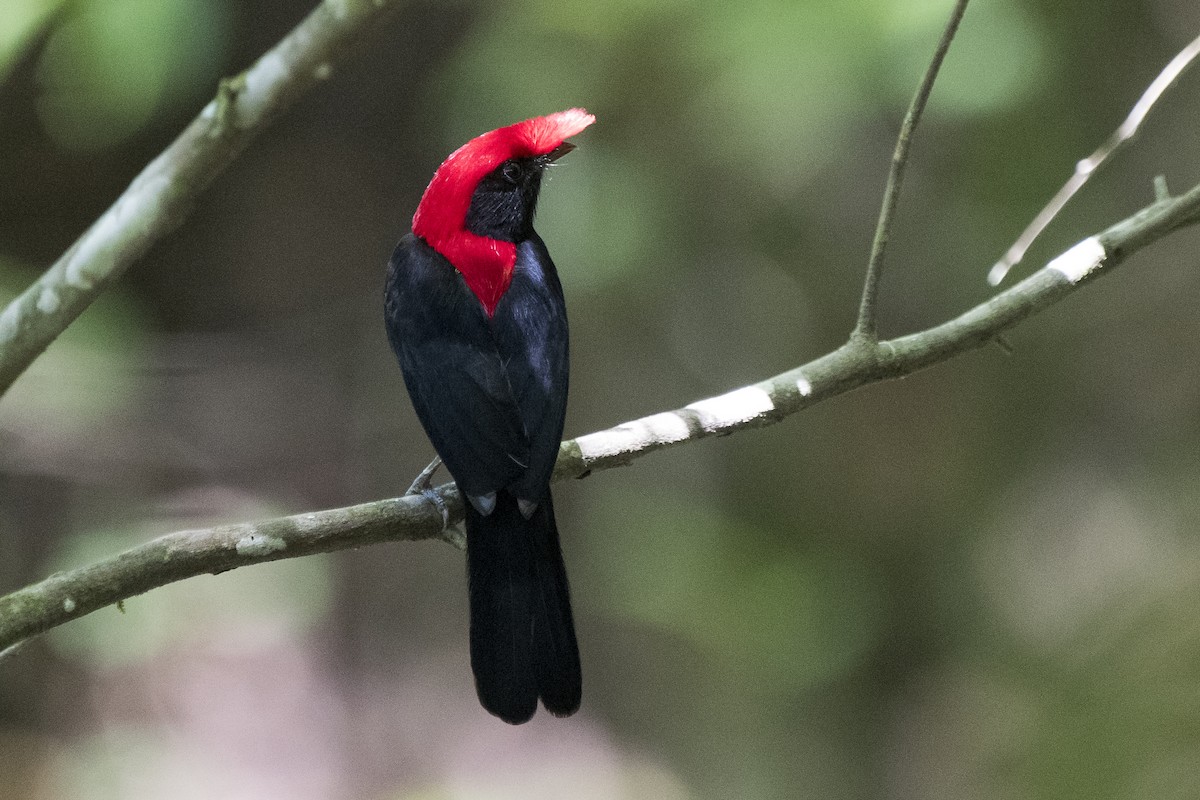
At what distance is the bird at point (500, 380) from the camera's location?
6.72 feet

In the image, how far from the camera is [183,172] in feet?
7.05

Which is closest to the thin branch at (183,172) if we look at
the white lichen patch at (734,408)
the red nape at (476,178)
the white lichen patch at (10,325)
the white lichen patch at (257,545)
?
the white lichen patch at (10,325)

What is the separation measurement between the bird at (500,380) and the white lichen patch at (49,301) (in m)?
0.62

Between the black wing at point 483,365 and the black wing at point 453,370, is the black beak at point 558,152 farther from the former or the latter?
the black wing at point 453,370

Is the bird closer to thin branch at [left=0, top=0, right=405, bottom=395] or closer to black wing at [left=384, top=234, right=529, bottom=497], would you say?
black wing at [left=384, top=234, right=529, bottom=497]

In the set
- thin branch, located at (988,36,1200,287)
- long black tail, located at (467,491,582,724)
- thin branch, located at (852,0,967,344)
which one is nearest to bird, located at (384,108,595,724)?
long black tail, located at (467,491,582,724)

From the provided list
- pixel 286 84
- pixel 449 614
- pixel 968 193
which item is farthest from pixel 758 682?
pixel 286 84

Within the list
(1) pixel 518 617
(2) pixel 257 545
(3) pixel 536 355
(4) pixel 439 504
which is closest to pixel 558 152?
(3) pixel 536 355

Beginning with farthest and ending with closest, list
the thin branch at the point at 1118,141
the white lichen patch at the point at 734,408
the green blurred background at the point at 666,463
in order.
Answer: the green blurred background at the point at 666,463 → the thin branch at the point at 1118,141 → the white lichen patch at the point at 734,408

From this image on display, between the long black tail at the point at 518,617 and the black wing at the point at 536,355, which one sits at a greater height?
the black wing at the point at 536,355

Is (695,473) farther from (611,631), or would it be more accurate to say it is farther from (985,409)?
(985,409)

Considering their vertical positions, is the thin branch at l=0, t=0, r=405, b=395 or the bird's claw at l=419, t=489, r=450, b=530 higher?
the thin branch at l=0, t=0, r=405, b=395

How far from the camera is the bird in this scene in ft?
6.72

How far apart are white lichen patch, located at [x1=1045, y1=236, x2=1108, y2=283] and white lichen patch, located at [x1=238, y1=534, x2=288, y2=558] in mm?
1501
